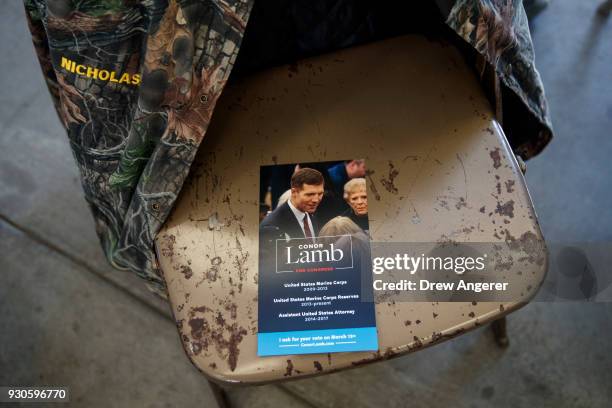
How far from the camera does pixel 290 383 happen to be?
100 cm

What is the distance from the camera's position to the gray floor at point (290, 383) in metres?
0.98

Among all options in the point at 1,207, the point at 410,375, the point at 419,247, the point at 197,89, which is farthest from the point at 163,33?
the point at 1,207

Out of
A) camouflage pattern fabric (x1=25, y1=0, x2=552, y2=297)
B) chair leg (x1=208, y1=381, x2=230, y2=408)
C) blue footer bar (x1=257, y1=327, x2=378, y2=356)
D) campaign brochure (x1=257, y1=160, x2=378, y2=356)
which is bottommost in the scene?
chair leg (x1=208, y1=381, x2=230, y2=408)

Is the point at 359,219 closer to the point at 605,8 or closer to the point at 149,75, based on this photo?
the point at 149,75

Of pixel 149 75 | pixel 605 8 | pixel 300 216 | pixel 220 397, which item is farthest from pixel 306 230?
pixel 605 8

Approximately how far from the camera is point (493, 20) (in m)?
0.61

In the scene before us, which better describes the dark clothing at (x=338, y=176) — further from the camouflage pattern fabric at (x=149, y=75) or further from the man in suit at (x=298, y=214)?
the camouflage pattern fabric at (x=149, y=75)

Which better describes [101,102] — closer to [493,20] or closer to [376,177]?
[376,177]

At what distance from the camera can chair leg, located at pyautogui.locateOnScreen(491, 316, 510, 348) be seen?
3.18ft

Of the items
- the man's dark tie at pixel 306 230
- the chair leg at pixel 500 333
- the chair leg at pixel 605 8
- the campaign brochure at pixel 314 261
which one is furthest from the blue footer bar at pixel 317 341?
the chair leg at pixel 605 8

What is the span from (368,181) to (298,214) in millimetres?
101

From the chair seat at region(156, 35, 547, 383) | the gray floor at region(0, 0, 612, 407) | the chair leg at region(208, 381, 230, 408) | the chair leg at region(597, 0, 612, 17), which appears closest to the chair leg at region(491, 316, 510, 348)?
the gray floor at region(0, 0, 612, 407)

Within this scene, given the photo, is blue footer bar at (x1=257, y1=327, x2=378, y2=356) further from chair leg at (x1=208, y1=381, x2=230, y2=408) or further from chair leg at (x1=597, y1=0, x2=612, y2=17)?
chair leg at (x1=597, y1=0, x2=612, y2=17)

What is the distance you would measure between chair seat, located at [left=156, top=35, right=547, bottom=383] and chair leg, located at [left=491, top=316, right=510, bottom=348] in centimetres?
42
